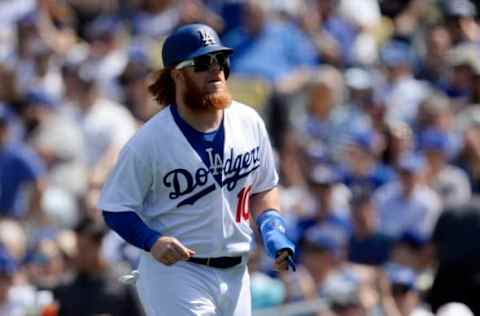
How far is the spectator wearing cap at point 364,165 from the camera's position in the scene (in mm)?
11391

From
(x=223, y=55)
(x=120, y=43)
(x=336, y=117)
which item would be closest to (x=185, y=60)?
(x=223, y=55)

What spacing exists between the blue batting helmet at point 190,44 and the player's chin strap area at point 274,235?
0.81 metres

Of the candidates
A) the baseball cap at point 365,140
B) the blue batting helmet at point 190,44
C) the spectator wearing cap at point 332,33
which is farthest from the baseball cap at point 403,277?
the spectator wearing cap at point 332,33

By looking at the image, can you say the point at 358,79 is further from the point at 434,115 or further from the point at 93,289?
the point at 93,289

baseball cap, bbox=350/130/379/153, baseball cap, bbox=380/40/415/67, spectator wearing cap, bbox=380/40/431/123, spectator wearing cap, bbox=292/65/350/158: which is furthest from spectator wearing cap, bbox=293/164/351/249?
baseball cap, bbox=380/40/415/67

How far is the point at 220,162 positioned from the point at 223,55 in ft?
1.60

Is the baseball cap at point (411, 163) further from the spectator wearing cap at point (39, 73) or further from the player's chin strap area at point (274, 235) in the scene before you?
the player's chin strap area at point (274, 235)

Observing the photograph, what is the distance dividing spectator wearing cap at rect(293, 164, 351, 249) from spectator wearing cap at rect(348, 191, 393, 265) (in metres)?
0.09

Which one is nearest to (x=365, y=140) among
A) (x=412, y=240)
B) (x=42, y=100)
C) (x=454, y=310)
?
(x=412, y=240)

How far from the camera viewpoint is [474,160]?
10.8m

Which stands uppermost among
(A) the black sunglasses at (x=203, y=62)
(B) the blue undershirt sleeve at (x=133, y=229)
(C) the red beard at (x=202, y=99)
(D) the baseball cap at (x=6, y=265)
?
(A) the black sunglasses at (x=203, y=62)

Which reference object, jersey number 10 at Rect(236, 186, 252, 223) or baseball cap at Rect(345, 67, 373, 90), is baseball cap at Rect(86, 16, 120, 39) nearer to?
baseball cap at Rect(345, 67, 373, 90)

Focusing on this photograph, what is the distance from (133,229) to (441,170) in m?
5.39

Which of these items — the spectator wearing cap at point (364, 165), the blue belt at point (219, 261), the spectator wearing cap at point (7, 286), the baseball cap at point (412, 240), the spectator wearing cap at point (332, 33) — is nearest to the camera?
the blue belt at point (219, 261)
